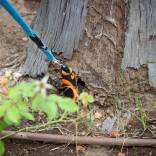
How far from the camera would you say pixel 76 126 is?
2436mm

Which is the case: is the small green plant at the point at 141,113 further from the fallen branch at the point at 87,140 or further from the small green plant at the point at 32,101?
the small green plant at the point at 32,101

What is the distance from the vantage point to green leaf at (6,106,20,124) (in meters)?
1.71

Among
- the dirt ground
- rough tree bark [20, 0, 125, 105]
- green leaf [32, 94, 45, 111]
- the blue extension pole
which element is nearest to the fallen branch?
the dirt ground

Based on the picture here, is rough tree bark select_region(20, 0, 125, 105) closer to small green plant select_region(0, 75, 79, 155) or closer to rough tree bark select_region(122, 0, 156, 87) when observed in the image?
rough tree bark select_region(122, 0, 156, 87)

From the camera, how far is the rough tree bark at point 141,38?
2.82 metres

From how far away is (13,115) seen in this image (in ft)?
5.65

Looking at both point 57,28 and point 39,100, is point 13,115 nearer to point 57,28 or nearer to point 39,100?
point 39,100

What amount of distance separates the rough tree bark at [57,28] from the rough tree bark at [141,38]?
316 mm

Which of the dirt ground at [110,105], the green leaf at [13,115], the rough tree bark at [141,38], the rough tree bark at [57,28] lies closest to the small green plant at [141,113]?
the dirt ground at [110,105]

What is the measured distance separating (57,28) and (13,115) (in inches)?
52.3

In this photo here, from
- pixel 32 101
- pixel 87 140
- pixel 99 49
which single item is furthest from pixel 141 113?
pixel 32 101

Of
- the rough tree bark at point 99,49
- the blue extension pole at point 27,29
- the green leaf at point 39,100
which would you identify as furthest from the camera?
the rough tree bark at point 99,49

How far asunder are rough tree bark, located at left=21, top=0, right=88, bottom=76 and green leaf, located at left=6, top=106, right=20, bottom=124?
105 centimetres

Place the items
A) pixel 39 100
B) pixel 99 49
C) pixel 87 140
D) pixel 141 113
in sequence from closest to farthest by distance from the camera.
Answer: pixel 39 100 < pixel 87 140 < pixel 141 113 < pixel 99 49
